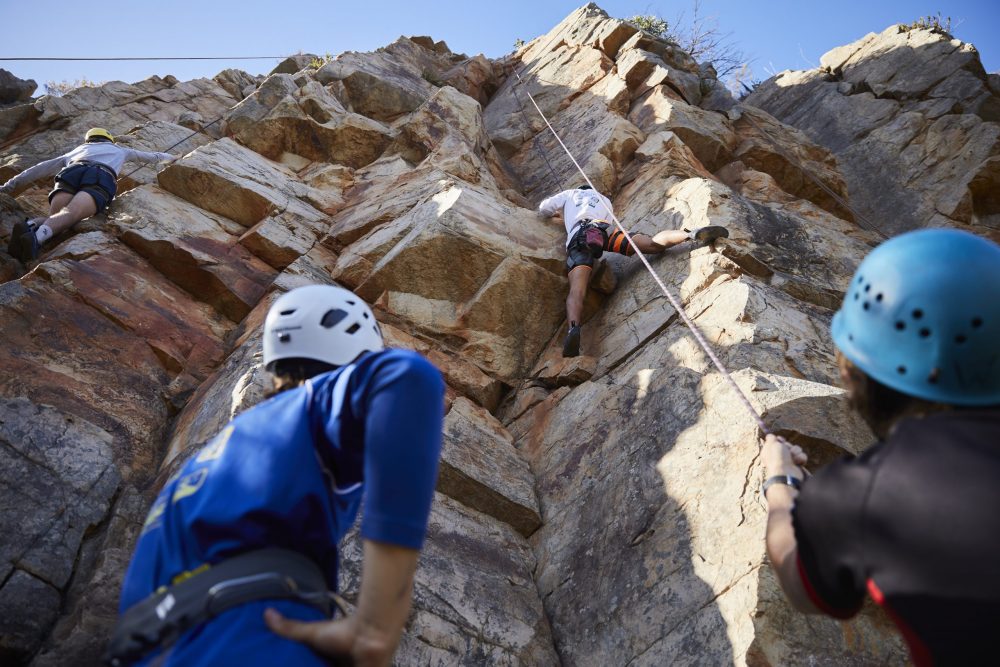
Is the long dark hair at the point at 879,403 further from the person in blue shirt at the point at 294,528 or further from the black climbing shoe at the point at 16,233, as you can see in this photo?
the black climbing shoe at the point at 16,233

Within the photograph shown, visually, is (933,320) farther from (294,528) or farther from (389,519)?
(294,528)

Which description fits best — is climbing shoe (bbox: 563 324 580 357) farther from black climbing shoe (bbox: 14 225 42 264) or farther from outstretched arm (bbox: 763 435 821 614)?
black climbing shoe (bbox: 14 225 42 264)

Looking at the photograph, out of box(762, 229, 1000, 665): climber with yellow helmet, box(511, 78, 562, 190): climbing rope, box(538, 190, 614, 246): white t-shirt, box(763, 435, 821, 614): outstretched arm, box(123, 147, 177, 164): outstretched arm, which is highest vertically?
box(123, 147, 177, 164): outstretched arm

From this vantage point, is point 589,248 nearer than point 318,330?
No

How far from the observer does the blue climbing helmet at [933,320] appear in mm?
1465

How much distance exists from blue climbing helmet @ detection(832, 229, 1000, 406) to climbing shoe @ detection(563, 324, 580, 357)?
4091mm

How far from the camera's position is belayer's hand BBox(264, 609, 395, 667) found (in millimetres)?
1408

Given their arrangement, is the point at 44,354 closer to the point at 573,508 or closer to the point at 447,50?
the point at 573,508

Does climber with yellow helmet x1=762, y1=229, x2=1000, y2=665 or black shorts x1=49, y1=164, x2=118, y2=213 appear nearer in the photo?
climber with yellow helmet x1=762, y1=229, x2=1000, y2=665

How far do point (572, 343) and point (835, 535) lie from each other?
14.3 ft

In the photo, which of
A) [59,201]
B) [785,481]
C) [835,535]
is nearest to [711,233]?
[785,481]

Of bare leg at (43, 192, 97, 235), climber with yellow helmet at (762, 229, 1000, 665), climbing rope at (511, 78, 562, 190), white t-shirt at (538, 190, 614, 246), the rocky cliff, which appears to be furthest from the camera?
climbing rope at (511, 78, 562, 190)

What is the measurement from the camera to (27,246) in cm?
560

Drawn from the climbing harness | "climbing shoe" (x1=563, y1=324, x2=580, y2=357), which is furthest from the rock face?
the climbing harness
